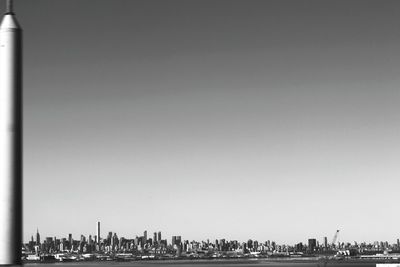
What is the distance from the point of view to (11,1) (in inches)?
846

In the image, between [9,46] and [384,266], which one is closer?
[9,46]

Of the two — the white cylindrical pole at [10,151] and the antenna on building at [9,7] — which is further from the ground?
the antenna on building at [9,7]

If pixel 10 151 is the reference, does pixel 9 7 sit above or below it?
above

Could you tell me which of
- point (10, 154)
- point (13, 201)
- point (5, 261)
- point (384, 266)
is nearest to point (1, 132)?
point (10, 154)

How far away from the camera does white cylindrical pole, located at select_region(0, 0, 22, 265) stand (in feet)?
68.5

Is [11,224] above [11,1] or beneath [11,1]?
beneath

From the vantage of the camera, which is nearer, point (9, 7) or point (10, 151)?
point (10, 151)

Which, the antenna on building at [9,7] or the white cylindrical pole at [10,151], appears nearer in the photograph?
the white cylindrical pole at [10,151]

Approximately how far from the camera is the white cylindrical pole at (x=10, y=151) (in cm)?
2088

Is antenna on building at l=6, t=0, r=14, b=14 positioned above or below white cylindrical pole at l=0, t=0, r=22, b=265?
above

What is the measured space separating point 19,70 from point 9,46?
0.79 meters

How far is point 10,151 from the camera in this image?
21109mm

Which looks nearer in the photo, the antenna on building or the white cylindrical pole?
the white cylindrical pole

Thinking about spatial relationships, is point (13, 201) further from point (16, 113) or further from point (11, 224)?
point (16, 113)
